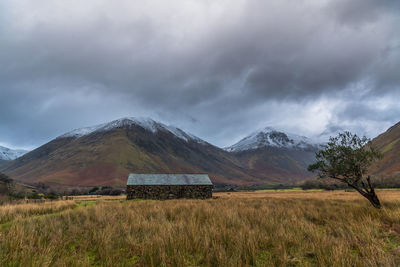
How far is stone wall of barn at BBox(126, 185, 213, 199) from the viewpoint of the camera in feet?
130

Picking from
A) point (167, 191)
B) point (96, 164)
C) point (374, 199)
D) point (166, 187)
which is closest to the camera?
point (374, 199)

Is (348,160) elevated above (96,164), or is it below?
below

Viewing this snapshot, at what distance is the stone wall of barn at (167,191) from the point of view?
39531 mm

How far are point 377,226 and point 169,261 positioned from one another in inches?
286

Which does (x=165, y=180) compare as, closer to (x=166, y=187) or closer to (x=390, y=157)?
(x=166, y=187)

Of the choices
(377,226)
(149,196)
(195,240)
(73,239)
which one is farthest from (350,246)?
(149,196)

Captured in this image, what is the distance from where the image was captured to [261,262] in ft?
15.2

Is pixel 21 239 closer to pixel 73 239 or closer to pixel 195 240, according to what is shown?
pixel 73 239

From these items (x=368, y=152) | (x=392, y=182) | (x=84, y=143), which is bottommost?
(x=392, y=182)

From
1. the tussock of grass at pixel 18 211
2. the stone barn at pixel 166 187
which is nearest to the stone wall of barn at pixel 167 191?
the stone barn at pixel 166 187

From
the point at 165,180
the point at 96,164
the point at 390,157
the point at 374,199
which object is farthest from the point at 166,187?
the point at 96,164

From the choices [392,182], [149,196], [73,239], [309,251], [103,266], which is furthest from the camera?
[392,182]

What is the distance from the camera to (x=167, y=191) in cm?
4094

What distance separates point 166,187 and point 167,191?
0.75 m
